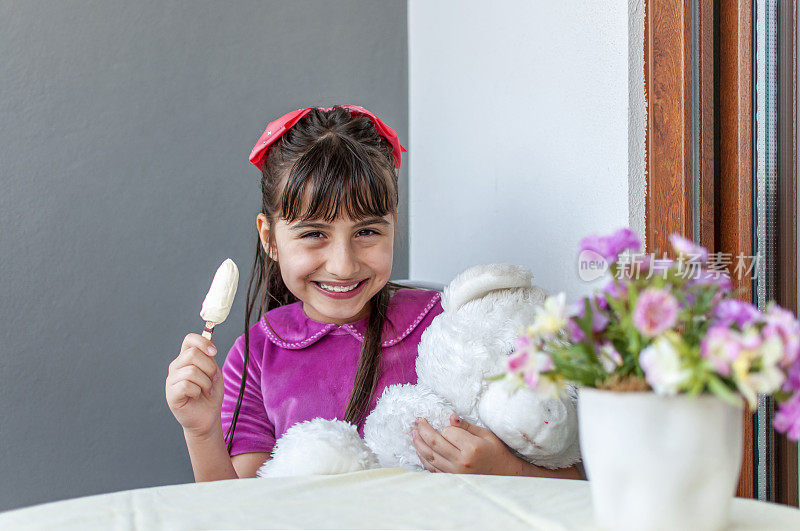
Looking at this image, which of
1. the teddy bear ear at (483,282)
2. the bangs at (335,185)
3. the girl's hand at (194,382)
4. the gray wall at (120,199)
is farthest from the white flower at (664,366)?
the gray wall at (120,199)

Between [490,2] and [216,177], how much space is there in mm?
778

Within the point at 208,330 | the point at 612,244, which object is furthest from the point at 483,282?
the point at 612,244

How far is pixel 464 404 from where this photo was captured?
0.93 metres

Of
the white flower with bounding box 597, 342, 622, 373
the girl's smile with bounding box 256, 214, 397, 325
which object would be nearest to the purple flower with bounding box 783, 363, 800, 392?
the white flower with bounding box 597, 342, 622, 373

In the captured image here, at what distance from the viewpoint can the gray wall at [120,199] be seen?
61.4 inches

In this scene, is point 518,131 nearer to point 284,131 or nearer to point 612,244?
point 284,131

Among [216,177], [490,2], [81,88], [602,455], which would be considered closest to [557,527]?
[602,455]

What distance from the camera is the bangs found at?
1.12m

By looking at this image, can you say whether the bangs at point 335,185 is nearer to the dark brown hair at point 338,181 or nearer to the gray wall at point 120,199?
the dark brown hair at point 338,181

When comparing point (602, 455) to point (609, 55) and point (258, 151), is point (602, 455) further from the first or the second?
point (258, 151)

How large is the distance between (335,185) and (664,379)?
0.78 metres

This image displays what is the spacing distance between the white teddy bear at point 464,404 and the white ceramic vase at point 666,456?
0.36 meters

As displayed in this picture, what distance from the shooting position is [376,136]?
1.25 m

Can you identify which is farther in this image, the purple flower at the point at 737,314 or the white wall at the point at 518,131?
the white wall at the point at 518,131
